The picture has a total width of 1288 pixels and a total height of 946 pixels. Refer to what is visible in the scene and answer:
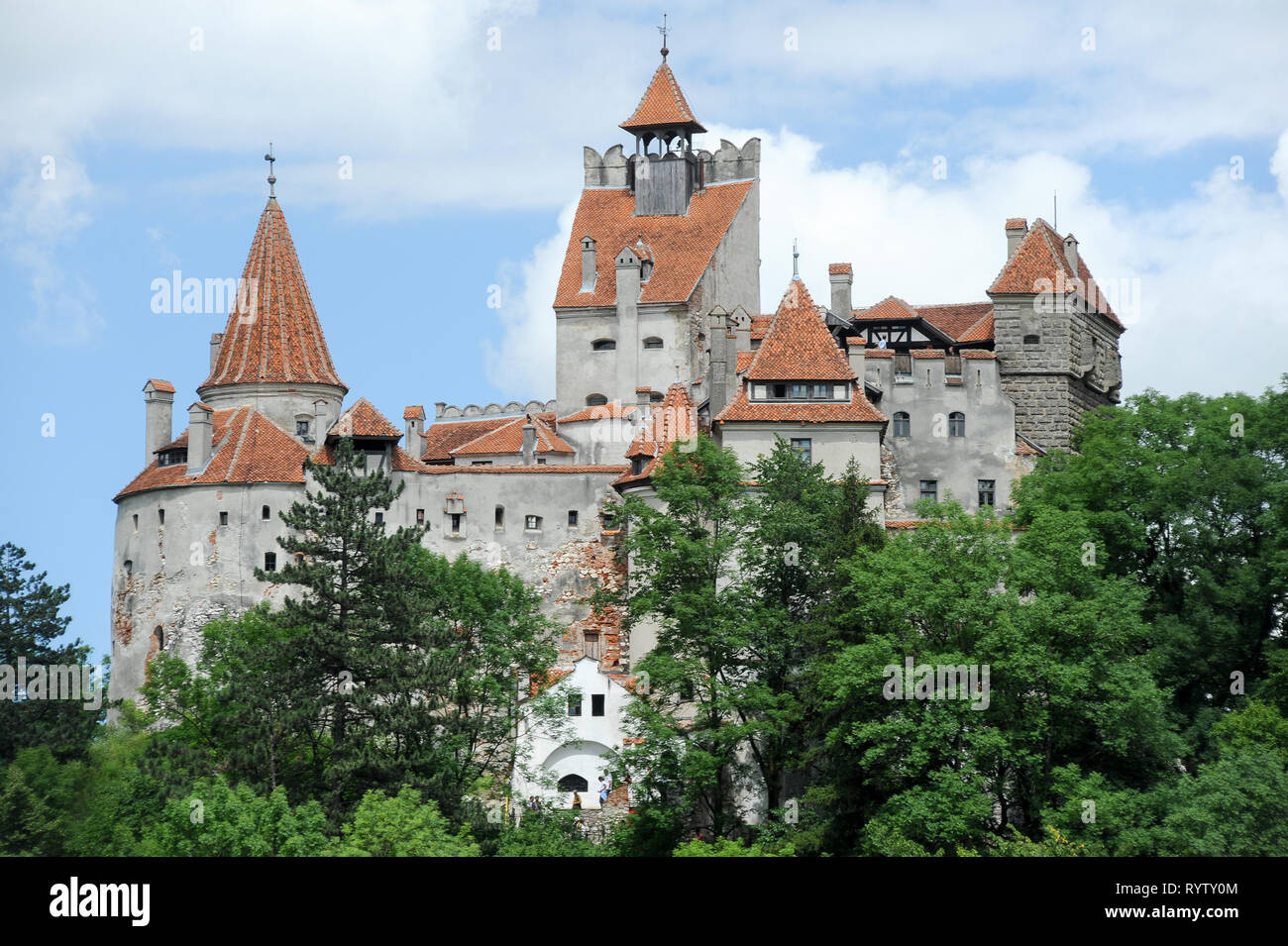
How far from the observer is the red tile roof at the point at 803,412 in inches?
2574

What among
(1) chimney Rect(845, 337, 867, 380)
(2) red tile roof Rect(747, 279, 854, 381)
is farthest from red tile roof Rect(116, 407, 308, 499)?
(1) chimney Rect(845, 337, 867, 380)

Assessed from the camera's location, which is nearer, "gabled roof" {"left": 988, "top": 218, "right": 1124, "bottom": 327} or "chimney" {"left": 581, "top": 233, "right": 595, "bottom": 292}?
"gabled roof" {"left": 988, "top": 218, "right": 1124, "bottom": 327}

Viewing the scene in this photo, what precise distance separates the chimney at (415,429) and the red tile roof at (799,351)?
52.6 feet

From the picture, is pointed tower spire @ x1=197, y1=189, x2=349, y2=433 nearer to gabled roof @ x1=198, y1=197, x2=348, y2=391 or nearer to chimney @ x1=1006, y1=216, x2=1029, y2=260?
gabled roof @ x1=198, y1=197, x2=348, y2=391

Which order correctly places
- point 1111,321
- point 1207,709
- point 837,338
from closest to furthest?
1. point 1207,709
2. point 837,338
3. point 1111,321

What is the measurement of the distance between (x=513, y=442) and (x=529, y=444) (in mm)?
612

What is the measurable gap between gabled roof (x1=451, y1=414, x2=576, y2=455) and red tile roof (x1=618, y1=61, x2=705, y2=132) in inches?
625

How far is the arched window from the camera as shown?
61844 millimetres

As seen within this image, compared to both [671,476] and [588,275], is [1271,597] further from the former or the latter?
[588,275]

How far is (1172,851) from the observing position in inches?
1961

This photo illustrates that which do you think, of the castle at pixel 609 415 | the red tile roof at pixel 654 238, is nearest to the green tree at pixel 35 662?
the castle at pixel 609 415
